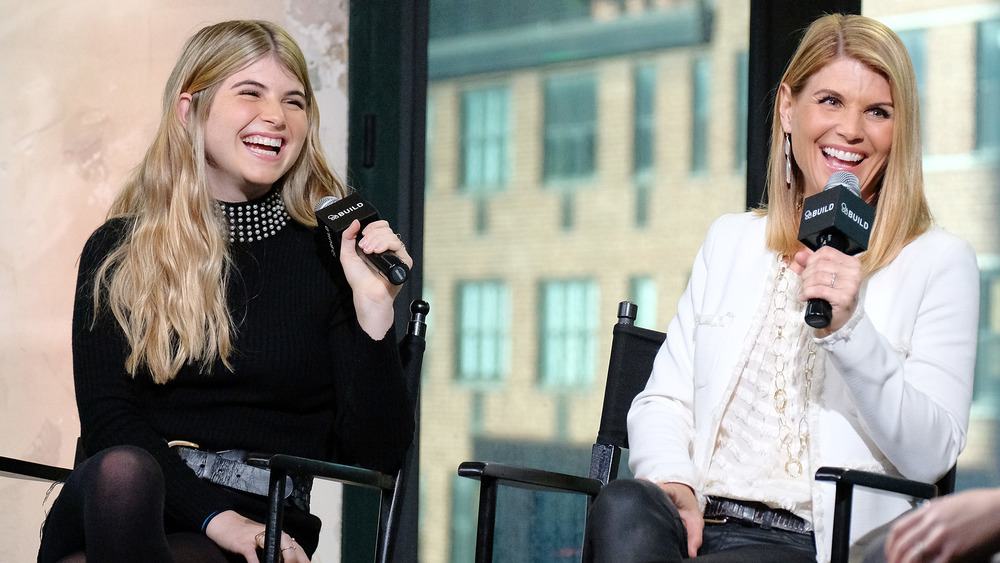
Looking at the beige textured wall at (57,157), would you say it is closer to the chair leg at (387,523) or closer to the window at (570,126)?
the window at (570,126)

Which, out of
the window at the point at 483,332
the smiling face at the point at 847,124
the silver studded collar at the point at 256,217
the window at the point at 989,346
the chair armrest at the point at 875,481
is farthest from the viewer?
the window at the point at 483,332

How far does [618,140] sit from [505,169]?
330 mm

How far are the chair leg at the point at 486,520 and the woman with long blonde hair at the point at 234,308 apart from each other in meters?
0.33

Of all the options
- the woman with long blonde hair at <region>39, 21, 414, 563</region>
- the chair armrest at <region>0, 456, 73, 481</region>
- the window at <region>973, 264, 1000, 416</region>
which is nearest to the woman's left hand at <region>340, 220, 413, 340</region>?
the woman with long blonde hair at <region>39, 21, 414, 563</region>

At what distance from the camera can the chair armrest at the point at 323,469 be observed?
65.8 inches

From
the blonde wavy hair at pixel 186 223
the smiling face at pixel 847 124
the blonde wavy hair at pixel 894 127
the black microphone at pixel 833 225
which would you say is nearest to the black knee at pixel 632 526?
the black microphone at pixel 833 225

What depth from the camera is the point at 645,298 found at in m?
2.80

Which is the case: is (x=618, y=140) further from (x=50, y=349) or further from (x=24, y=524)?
(x=24, y=524)

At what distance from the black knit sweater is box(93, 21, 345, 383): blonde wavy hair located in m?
0.04

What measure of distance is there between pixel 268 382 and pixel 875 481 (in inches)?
42.7

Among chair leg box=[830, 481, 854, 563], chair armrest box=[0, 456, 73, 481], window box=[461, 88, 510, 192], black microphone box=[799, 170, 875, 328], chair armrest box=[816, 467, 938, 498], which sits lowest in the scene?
chair armrest box=[0, 456, 73, 481]

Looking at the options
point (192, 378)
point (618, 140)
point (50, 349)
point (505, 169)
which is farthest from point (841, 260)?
point (50, 349)

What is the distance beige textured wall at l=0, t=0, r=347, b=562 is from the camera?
116 inches

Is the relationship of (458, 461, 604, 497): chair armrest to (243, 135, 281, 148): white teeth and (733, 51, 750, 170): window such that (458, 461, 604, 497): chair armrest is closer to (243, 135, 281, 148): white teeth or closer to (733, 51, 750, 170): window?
(243, 135, 281, 148): white teeth
